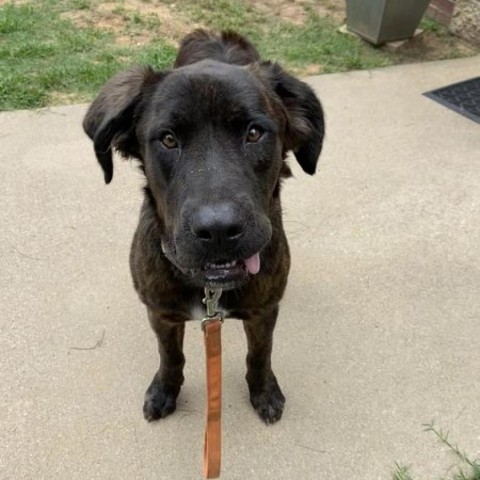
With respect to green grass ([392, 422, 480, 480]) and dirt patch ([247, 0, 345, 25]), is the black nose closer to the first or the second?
green grass ([392, 422, 480, 480])

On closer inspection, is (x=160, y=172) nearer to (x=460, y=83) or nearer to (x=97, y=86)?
(x=97, y=86)

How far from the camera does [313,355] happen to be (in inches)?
117

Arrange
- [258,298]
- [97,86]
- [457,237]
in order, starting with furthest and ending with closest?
[97,86] → [457,237] → [258,298]

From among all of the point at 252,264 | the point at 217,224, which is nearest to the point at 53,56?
the point at 252,264

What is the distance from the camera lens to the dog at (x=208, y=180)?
1.82 m

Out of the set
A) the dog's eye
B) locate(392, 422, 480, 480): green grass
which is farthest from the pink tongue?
locate(392, 422, 480, 480): green grass

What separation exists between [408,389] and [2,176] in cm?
290

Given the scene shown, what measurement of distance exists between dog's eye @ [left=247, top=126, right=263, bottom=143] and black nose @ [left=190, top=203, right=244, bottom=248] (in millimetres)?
335

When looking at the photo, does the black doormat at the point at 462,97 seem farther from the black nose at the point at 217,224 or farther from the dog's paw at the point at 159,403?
the black nose at the point at 217,224

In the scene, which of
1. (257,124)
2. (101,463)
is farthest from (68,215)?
(257,124)

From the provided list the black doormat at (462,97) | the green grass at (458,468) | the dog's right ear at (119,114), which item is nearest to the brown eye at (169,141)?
the dog's right ear at (119,114)

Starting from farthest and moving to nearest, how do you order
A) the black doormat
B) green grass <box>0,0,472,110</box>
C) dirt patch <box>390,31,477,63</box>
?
dirt patch <box>390,31,477,63</box> → green grass <box>0,0,472,110</box> → the black doormat

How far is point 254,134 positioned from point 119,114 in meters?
0.48

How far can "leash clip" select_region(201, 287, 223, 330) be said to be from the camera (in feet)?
6.92
